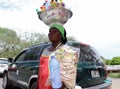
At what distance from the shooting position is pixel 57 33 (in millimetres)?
3170

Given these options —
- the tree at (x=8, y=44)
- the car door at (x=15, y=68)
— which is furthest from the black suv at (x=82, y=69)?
the tree at (x=8, y=44)

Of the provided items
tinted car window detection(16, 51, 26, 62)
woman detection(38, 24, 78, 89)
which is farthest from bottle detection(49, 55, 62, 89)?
tinted car window detection(16, 51, 26, 62)

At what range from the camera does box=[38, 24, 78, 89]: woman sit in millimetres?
2908

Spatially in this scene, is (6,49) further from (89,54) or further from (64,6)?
(64,6)

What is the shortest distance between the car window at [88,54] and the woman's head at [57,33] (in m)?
3.00

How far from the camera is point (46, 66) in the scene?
3.04 m

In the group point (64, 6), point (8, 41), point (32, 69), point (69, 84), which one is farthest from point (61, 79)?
point (8, 41)

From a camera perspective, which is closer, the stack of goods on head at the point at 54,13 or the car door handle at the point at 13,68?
the stack of goods on head at the point at 54,13

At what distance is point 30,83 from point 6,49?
3839 centimetres

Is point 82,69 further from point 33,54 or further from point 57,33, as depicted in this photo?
point 57,33

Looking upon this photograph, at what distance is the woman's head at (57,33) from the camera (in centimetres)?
317

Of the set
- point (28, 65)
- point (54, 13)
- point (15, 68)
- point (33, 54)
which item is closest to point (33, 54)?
point (33, 54)

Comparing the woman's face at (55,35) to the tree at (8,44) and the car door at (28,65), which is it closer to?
the car door at (28,65)

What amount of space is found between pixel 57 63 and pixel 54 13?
670mm
